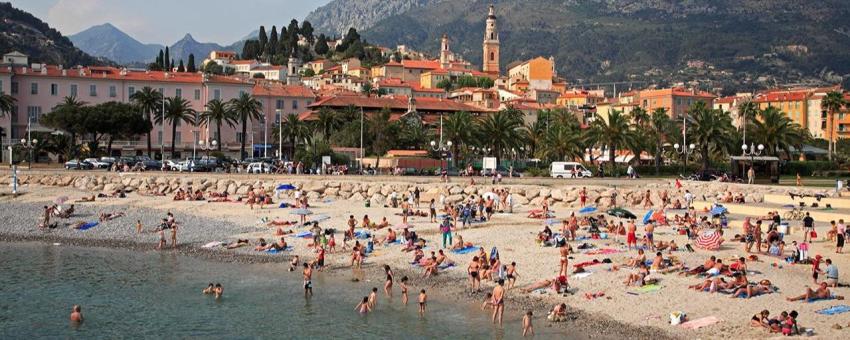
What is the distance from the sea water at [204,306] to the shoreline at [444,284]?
449 millimetres

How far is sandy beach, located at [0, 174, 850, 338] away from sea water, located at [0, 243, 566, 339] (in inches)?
55.8

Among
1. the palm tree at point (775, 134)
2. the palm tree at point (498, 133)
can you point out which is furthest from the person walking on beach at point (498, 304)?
the palm tree at point (775, 134)

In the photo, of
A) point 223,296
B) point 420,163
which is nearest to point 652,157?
point 420,163

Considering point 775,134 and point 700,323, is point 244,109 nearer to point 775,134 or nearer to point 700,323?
point 775,134

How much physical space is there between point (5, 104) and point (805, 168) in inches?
2674

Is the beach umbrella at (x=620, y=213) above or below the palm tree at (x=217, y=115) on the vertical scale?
below

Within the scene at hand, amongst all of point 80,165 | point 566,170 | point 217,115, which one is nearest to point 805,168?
point 566,170

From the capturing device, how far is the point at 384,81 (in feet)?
500

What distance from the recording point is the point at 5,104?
233 feet

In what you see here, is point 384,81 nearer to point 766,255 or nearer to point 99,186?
point 99,186

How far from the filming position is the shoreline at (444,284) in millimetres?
18797

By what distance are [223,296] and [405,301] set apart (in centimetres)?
573

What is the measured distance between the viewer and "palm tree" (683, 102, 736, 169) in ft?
196

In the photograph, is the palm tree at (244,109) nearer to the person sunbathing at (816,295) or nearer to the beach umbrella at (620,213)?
the beach umbrella at (620,213)
